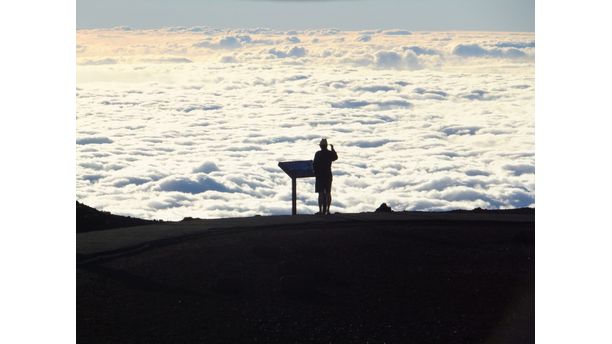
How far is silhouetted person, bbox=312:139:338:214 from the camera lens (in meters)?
22.9

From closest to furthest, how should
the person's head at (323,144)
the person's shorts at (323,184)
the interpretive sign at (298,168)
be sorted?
the person's head at (323,144) < the person's shorts at (323,184) < the interpretive sign at (298,168)

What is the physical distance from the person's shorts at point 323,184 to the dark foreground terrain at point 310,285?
212 centimetres

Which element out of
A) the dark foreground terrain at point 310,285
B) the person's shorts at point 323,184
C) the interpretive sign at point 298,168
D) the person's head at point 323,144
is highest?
the person's head at point 323,144

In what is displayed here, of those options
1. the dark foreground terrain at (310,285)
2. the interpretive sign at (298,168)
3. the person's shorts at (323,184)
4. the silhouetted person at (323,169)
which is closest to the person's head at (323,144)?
the silhouetted person at (323,169)

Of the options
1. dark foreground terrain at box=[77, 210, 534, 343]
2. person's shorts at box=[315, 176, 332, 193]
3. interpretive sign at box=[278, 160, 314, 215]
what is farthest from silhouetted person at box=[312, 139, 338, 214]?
dark foreground terrain at box=[77, 210, 534, 343]

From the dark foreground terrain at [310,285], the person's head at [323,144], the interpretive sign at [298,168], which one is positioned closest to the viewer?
the dark foreground terrain at [310,285]

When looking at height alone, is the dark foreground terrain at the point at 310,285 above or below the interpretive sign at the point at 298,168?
below

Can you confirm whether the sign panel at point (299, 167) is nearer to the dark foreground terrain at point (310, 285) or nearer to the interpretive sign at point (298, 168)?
the interpretive sign at point (298, 168)

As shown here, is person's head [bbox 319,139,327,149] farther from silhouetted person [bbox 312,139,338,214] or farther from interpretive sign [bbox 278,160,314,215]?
interpretive sign [bbox 278,160,314,215]

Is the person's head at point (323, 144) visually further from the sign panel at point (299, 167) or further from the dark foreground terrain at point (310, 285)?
the dark foreground terrain at point (310, 285)

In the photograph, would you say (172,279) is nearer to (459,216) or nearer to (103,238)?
(103,238)

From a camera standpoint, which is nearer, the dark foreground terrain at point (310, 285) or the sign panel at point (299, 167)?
the dark foreground terrain at point (310, 285)

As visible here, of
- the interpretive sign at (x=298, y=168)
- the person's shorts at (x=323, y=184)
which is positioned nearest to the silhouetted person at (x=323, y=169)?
the person's shorts at (x=323, y=184)

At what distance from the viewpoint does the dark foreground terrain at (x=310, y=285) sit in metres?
16.1
